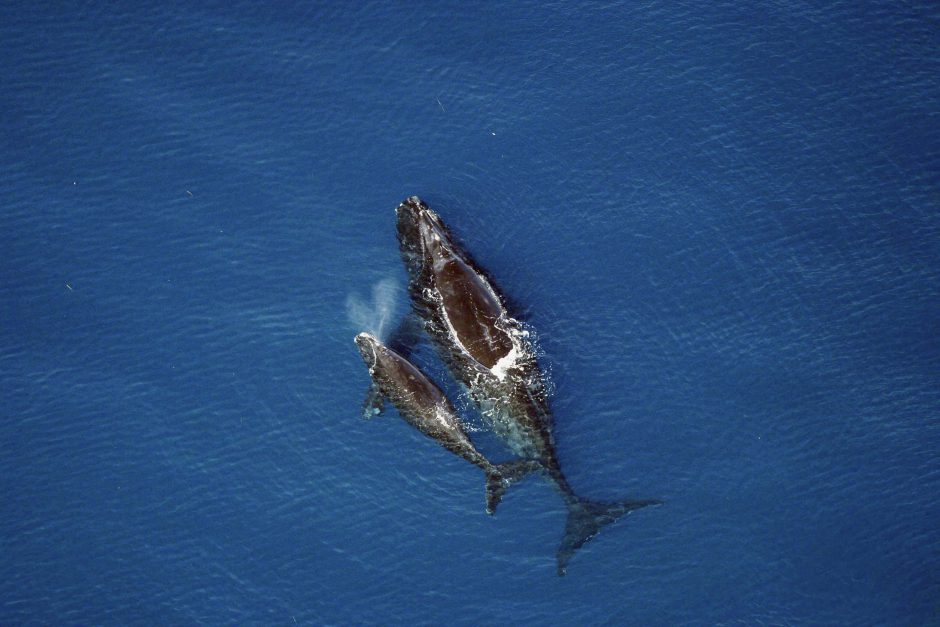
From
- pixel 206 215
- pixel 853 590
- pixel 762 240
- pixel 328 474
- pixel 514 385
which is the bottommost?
pixel 853 590

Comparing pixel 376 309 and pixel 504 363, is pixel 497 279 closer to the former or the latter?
pixel 504 363

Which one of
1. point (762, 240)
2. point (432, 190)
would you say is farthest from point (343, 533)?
point (762, 240)

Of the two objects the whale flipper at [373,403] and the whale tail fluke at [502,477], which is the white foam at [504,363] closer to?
the whale tail fluke at [502,477]

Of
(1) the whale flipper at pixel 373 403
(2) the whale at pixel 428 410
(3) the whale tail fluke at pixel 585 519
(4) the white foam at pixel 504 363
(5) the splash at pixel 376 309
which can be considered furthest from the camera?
(5) the splash at pixel 376 309

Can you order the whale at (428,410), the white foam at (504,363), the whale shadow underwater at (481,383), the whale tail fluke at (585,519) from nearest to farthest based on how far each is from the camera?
the whale tail fluke at (585,519) → the whale shadow underwater at (481,383) → the whale at (428,410) → the white foam at (504,363)

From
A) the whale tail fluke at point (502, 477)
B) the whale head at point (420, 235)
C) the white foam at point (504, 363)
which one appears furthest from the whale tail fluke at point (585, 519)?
the whale head at point (420, 235)

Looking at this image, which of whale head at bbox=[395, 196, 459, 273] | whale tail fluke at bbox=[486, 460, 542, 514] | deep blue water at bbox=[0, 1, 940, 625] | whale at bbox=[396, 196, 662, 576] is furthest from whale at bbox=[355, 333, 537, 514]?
whale head at bbox=[395, 196, 459, 273]

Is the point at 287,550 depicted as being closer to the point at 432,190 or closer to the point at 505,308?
the point at 505,308
